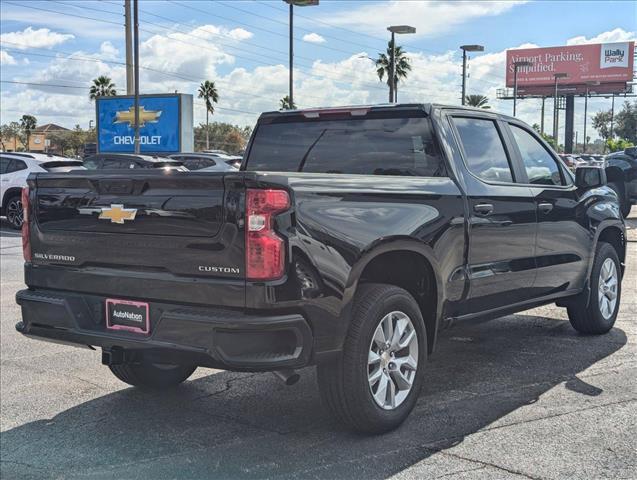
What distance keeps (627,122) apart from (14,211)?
100m

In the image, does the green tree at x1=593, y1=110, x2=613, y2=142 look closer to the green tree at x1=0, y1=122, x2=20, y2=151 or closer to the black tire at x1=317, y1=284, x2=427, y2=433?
the green tree at x1=0, y1=122, x2=20, y2=151

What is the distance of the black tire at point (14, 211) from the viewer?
1636cm

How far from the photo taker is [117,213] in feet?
12.7

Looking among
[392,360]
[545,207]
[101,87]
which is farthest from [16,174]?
[101,87]

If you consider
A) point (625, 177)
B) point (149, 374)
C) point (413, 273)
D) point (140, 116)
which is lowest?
point (149, 374)

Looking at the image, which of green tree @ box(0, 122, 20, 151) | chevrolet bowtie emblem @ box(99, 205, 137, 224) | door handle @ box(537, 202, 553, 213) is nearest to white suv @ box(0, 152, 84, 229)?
door handle @ box(537, 202, 553, 213)

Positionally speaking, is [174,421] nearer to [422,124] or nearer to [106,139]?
[422,124]

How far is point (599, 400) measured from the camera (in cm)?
461

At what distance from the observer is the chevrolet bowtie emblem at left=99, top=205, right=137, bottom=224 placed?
150 inches

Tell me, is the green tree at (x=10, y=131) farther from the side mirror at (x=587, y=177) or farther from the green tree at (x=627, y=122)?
the side mirror at (x=587, y=177)

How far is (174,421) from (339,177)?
1.79 metres

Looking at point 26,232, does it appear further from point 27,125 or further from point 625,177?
point 27,125

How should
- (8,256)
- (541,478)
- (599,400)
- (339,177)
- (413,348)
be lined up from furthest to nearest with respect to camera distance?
(8,256) → (599,400) → (413,348) → (339,177) → (541,478)

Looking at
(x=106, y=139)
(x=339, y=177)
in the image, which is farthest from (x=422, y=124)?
(x=106, y=139)
